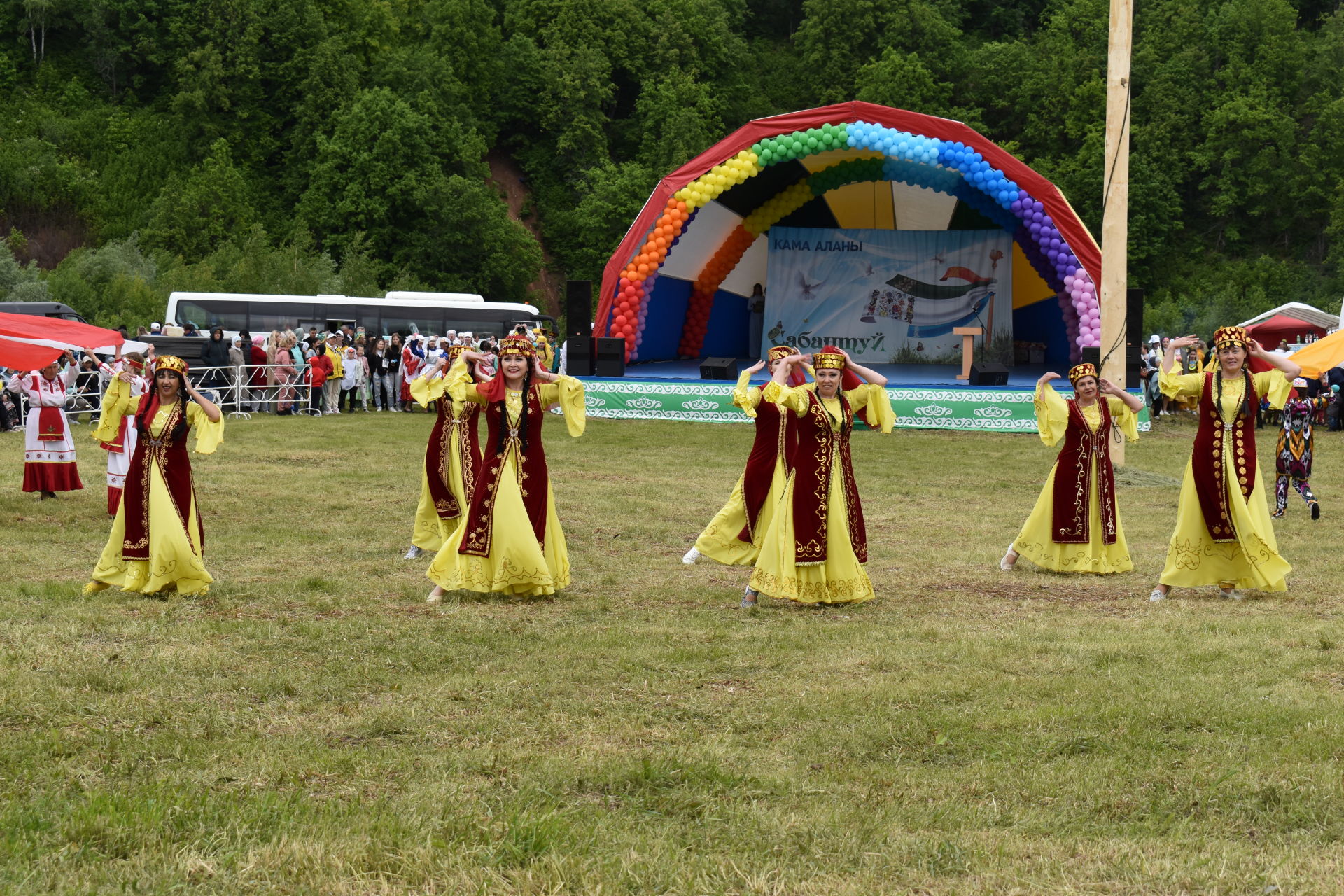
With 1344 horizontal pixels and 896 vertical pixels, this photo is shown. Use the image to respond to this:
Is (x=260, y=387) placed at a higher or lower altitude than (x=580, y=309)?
lower

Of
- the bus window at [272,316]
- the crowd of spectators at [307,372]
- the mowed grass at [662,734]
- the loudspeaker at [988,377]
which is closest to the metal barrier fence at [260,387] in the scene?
the crowd of spectators at [307,372]

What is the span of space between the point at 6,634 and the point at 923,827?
5136mm

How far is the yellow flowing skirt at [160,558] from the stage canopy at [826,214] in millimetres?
16302

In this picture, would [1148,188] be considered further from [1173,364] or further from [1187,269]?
[1173,364]

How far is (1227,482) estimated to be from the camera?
910 cm

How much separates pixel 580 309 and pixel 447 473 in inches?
561

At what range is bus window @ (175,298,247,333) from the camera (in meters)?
33.7

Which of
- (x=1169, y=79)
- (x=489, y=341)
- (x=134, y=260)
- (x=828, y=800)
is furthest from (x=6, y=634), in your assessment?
(x=1169, y=79)

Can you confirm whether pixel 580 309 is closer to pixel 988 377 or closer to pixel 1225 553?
pixel 988 377

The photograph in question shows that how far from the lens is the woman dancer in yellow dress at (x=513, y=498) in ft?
29.5

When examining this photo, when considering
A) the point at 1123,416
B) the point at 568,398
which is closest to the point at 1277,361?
the point at 1123,416

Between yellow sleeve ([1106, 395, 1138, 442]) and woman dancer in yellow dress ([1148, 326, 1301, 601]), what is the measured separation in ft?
3.27

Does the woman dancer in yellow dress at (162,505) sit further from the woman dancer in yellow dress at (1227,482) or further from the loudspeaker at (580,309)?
the loudspeaker at (580,309)

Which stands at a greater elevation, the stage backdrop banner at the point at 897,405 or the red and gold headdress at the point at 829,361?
the red and gold headdress at the point at 829,361
